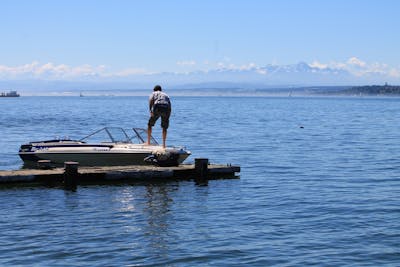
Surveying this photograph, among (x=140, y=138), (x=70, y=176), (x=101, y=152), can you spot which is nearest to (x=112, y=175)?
(x=70, y=176)

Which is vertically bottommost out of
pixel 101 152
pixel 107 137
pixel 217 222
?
pixel 217 222

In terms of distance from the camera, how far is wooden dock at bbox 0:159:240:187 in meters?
21.6

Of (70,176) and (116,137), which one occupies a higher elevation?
(116,137)

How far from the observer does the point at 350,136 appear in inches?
2040

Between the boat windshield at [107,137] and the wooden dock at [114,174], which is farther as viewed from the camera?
the boat windshield at [107,137]

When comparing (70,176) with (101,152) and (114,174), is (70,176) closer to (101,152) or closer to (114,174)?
(114,174)

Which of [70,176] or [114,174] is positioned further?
[114,174]

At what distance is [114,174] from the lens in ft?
73.9

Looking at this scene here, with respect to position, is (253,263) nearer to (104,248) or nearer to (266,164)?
(104,248)

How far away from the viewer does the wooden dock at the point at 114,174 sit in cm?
2158

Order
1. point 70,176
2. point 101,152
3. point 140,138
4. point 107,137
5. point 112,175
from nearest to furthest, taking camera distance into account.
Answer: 1. point 70,176
2. point 112,175
3. point 101,152
4. point 140,138
5. point 107,137

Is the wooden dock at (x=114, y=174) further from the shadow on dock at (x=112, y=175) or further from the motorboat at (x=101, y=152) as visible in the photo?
the motorboat at (x=101, y=152)

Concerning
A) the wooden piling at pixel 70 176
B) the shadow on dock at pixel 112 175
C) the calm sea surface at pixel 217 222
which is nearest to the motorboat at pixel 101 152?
the shadow on dock at pixel 112 175

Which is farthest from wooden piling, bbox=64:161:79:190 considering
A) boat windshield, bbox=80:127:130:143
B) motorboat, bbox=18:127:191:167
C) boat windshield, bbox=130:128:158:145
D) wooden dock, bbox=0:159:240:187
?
boat windshield, bbox=130:128:158:145
